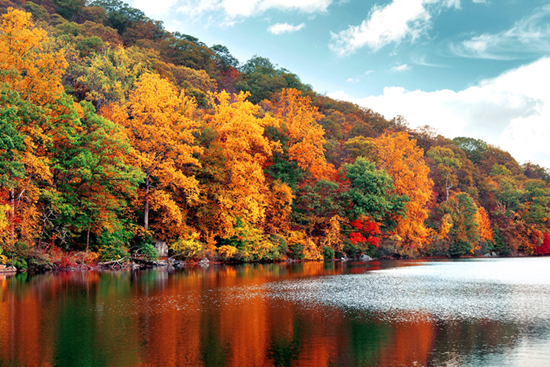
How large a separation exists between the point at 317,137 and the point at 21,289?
3717cm

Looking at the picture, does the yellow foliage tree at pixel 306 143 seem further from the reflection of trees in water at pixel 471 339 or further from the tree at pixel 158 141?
the reflection of trees in water at pixel 471 339

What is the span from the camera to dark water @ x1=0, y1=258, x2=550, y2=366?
400 inches

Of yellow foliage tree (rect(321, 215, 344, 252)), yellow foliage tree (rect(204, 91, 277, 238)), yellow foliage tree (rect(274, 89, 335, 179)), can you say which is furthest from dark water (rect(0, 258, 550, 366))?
yellow foliage tree (rect(274, 89, 335, 179))

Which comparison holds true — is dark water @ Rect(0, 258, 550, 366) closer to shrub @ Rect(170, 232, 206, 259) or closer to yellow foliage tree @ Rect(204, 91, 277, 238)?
shrub @ Rect(170, 232, 206, 259)

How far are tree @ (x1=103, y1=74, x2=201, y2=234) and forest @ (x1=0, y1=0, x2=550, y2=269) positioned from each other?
162mm

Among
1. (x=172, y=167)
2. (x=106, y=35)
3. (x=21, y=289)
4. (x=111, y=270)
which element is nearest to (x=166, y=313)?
(x=21, y=289)

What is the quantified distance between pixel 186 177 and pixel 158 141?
13.4 ft

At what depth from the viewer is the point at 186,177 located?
40.2 metres

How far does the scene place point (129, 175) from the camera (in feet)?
113

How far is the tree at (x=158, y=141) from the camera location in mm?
38625

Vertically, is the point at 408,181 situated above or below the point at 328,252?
above

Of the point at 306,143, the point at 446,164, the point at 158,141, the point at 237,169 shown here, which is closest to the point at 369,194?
the point at 306,143

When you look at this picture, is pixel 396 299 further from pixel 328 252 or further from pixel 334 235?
pixel 328 252

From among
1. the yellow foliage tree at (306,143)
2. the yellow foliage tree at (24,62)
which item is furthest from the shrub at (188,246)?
the yellow foliage tree at (306,143)
